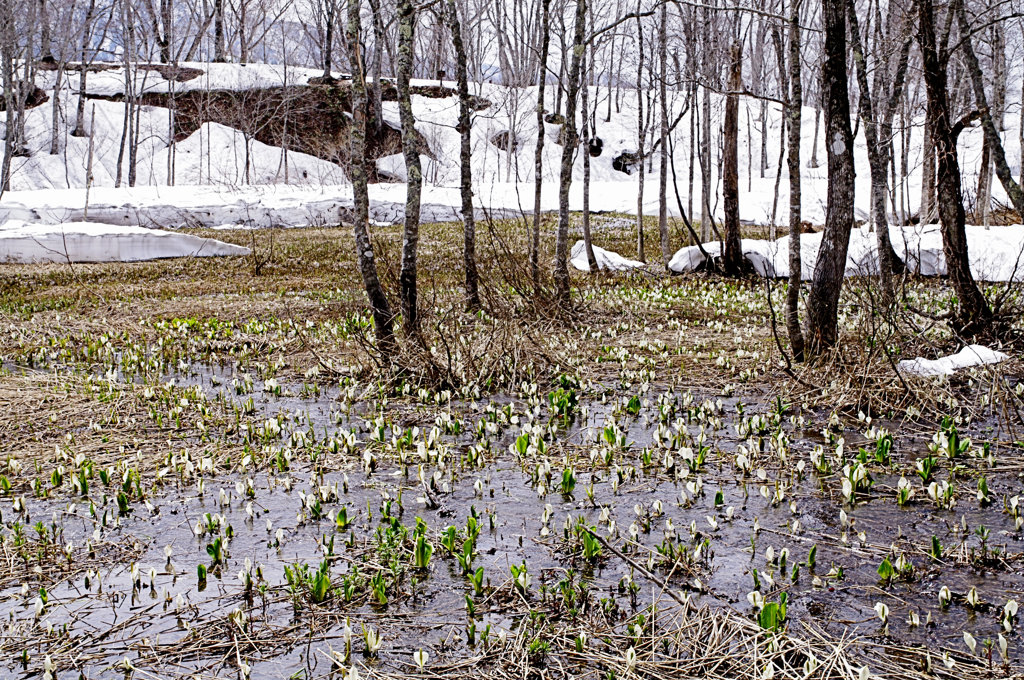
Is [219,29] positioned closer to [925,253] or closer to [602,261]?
[602,261]

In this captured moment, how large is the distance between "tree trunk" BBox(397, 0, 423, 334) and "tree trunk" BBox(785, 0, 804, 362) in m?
3.78

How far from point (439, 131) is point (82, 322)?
120ft

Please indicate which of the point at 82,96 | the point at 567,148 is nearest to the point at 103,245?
the point at 567,148

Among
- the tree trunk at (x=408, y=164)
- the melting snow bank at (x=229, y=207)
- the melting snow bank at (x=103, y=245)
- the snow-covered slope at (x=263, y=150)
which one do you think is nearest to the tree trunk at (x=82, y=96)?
the snow-covered slope at (x=263, y=150)

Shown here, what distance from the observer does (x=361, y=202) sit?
8328mm

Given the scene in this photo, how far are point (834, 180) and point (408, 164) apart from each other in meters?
4.44

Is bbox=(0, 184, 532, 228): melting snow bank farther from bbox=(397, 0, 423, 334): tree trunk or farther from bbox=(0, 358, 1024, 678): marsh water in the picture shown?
bbox=(0, 358, 1024, 678): marsh water

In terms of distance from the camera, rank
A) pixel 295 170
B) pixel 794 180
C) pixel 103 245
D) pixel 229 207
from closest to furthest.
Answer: pixel 794 180 < pixel 103 245 < pixel 229 207 < pixel 295 170

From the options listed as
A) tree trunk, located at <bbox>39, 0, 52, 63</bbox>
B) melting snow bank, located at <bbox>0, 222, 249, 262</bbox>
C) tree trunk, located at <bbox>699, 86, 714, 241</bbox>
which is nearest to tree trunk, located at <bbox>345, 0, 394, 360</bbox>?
tree trunk, located at <bbox>699, 86, 714, 241</bbox>

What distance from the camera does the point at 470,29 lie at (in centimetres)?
4925

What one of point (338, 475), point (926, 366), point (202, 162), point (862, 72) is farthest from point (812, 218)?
point (202, 162)

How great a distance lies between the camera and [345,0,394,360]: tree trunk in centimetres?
817

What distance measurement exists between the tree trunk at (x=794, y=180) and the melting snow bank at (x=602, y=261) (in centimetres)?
990

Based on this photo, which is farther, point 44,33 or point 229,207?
point 44,33
